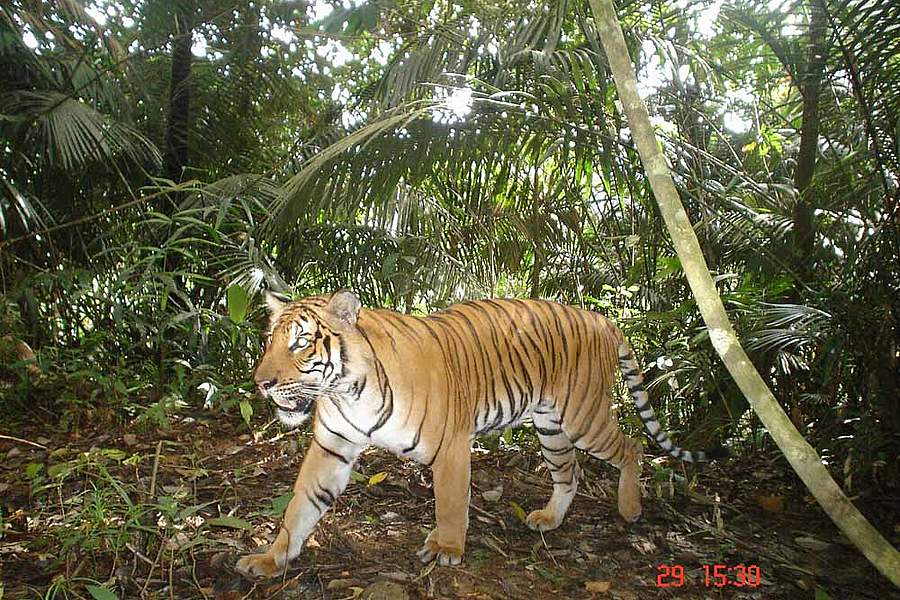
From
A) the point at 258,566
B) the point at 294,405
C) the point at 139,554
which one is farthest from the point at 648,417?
the point at 139,554

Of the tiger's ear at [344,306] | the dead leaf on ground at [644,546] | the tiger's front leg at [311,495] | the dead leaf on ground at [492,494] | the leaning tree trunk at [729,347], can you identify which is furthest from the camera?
the dead leaf on ground at [492,494]

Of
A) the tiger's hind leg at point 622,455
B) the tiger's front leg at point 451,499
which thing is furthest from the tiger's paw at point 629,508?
the tiger's front leg at point 451,499

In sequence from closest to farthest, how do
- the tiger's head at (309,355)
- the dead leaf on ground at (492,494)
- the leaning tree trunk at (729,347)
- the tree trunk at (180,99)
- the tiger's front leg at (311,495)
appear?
the leaning tree trunk at (729,347) < the tiger's head at (309,355) < the tiger's front leg at (311,495) < the dead leaf on ground at (492,494) < the tree trunk at (180,99)

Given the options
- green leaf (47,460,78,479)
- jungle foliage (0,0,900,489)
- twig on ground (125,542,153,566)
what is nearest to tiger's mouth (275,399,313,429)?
twig on ground (125,542,153,566)

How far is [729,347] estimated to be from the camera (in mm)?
1937

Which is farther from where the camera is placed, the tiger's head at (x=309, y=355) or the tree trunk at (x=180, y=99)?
the tree trunk at (x=180, y=99)

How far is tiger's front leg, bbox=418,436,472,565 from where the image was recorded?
2670mm

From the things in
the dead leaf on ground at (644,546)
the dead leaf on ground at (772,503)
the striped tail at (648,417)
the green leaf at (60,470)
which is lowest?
the green leaf at (60,470)

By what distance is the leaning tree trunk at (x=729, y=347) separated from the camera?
1.87 metres

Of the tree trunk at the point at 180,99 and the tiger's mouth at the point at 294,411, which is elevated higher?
the tree trunk at the point at 180,99

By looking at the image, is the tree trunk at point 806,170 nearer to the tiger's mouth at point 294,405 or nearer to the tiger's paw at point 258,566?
the tiger's mouth at point 294,405

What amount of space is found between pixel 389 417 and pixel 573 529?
120cm

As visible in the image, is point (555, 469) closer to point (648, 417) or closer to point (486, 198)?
point (648, 417)
